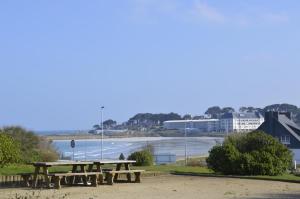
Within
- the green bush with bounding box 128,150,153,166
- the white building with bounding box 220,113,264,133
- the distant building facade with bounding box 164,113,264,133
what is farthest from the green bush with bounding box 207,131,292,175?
the white building with bounding box 220,113,264,133

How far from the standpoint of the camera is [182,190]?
16.1 m

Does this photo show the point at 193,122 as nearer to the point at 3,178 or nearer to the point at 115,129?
the point at 115,129

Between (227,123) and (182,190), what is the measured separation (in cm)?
11506

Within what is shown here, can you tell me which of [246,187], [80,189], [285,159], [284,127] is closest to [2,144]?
[80,189]

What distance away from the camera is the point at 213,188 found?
1664 centimetres

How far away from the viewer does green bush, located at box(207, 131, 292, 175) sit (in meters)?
21.6

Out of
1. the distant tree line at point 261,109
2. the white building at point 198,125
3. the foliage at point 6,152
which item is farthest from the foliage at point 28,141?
the distant tree line at point 261,109

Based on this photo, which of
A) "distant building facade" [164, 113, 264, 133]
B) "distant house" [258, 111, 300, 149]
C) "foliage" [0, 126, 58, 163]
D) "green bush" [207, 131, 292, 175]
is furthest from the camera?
"distant building facade" [164, 113, 264, 133]

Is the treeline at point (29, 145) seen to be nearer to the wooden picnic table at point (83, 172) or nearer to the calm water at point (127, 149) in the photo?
the wooden picnic table at point (83, 172)

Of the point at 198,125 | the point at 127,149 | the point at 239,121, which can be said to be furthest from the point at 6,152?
the point at 198,125

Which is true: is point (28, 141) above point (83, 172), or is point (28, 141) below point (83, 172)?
above

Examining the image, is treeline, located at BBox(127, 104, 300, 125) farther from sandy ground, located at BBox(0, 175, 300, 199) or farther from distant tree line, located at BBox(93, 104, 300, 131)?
sandy ground, located at BBox(0, 175, 300, 199)

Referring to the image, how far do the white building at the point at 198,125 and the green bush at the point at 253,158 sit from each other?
11849 centimetres

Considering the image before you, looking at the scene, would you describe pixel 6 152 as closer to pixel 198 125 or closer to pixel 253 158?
pixel 253 158
